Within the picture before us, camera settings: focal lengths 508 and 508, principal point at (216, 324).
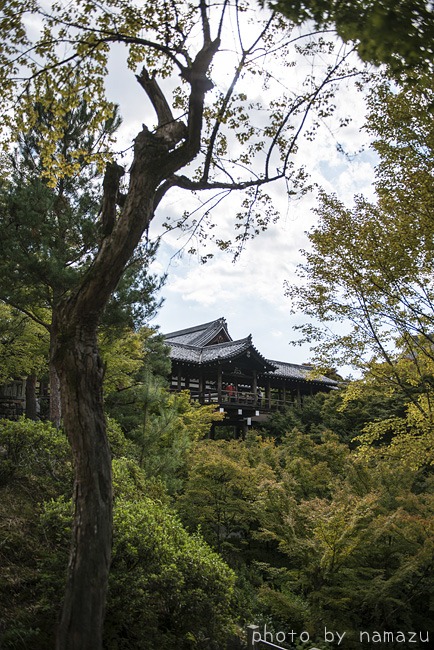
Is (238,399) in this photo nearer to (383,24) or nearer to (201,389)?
(201,389)

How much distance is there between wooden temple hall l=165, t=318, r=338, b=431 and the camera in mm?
24359

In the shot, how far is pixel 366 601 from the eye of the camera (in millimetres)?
6328

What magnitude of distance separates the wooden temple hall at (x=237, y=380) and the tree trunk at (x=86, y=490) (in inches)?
747

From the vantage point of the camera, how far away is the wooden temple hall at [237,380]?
24.4 m

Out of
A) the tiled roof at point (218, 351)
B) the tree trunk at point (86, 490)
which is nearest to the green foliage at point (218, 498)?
the tree trunk at point (86, 490)

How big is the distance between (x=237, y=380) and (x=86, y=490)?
24037mm

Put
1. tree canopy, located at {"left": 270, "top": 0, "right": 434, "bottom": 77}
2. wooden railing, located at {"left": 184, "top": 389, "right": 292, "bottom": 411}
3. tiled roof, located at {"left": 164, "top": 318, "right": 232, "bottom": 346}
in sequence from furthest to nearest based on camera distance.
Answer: tiled roof, located at {"left": 164, "top": 318, "right": 232, "bottom": 346} < wooden railing, located at {"left": 184, "top": 389, "right": 292, "bottom": 411} < tree canopy, located at {"left": 270, "top": 0, "right": 434, "bottom": 77}

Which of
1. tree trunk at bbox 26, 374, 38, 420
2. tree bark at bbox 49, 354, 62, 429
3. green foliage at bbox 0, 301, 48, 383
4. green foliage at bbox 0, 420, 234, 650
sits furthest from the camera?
tree trunk at bbox 26, 374, 38, 420

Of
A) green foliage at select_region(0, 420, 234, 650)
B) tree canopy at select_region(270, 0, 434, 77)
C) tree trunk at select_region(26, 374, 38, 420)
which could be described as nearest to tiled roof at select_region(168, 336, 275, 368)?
tree trunk at select_region(26, 374, 38, 420)

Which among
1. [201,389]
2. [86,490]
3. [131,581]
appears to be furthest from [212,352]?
[86,490]

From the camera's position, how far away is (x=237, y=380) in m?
27.5

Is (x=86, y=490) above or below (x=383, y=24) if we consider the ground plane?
below

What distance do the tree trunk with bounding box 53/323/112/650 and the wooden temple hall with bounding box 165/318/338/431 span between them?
1898 cm

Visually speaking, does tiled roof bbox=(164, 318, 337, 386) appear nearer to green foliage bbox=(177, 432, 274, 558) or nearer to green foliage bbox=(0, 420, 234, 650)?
green foliage bbox=(177, 432, 274, 558)
